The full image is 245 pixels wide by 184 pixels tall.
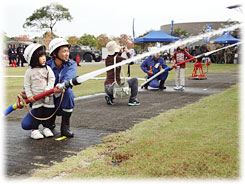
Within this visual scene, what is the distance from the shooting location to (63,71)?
5344 millimetres

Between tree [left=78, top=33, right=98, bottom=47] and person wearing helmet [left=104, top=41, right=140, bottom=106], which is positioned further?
tree [left=78, top=33, right=98, bottom=47]

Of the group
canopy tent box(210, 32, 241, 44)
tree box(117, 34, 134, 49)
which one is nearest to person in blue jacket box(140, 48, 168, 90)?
canopy tent box(210, 32, 241, 44)

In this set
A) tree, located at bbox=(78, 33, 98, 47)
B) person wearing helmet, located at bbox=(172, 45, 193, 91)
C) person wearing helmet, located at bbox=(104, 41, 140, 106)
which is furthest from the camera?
tree, located at bbox=(78, 33, 98, 47)

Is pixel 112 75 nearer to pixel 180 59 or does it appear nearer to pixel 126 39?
pixel 180 59

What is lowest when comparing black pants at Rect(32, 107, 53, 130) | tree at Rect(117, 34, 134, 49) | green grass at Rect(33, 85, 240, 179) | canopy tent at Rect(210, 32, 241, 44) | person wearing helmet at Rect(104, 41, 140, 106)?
green grass at Rect(33, 85, 240, 179)

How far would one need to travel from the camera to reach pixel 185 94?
1016 centimetres

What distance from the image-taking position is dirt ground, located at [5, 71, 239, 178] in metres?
4.07

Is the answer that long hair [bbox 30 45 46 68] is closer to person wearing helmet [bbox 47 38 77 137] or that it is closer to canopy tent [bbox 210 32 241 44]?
person wearing helmet [bbox 47 38 77 137]

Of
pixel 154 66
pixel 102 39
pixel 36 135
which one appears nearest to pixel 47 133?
pixel 36 135

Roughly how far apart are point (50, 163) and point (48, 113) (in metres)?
1.54

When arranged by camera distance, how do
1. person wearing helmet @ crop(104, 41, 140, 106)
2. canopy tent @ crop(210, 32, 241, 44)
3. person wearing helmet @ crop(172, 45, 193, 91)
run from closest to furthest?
person wearing helmet @ crop(104, 41, 140, 106) → person wearing helmet @ crop(172, 45, 193, 91) → canopy tent @ crop(210, 32, 241, 44)

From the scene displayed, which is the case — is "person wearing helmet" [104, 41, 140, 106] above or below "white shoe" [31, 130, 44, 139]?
above

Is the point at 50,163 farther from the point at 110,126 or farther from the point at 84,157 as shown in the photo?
the point at 110,126

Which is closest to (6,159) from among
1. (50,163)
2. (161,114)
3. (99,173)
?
(50,163)
